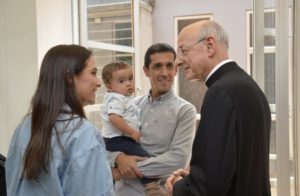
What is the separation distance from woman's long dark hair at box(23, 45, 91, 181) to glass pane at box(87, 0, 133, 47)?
1.30 meters

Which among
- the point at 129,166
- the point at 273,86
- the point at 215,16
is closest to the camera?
the point at 129,166

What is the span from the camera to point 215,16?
5.25 meters

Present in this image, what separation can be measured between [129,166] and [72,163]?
58cm

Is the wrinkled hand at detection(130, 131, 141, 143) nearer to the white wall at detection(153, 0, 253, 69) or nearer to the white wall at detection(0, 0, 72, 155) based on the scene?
the white wall at detection(0, 0, 72, 155)

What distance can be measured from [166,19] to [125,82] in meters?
3.64

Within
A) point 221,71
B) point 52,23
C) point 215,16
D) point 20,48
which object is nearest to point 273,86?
point 221,71

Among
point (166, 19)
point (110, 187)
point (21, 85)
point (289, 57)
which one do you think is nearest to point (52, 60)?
point (110, 187)

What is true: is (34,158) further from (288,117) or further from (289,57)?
(289,57)

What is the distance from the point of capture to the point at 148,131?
180 centimetres

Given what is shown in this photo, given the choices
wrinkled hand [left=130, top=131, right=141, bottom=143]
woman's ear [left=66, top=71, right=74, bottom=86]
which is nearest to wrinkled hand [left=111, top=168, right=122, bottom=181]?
wrinkled hand [left=130, top=131, right=141, bottom=143]

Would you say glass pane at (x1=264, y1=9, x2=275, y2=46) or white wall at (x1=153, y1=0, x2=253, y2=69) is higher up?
white wall at (x1=153, y1=0, x2=253, y2=69)

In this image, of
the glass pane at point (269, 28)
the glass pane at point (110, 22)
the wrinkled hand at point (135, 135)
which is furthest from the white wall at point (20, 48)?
the glass pane at point (269, 28)

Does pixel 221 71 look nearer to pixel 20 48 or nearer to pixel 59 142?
pixel 59 142

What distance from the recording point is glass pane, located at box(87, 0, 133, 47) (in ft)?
8.61
